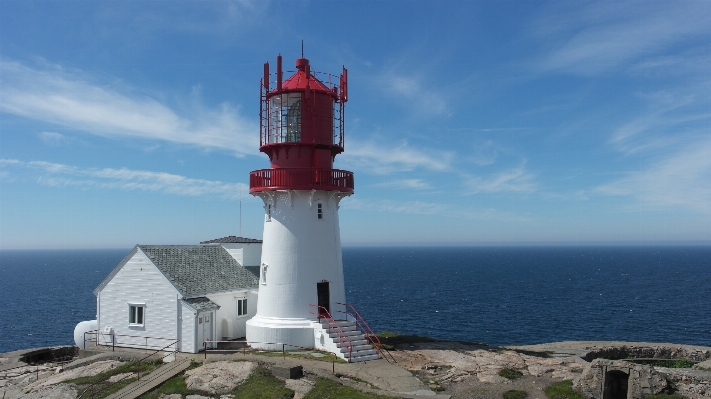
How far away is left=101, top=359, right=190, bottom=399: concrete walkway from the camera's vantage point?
2066 centimetres

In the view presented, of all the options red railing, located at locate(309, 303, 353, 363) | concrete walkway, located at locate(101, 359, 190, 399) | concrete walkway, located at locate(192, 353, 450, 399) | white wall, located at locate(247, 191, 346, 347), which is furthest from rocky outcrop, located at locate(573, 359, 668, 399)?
concrete walkway, located at locate(101, 359, 190, 399)

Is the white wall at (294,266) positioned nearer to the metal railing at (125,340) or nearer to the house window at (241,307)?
the house window at (241,307)

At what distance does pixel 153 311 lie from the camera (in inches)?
1093

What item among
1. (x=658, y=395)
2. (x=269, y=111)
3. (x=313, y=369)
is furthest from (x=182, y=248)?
(x=658, y=395)

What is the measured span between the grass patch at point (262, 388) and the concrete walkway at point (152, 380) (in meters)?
3.39

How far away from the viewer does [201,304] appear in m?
27.3

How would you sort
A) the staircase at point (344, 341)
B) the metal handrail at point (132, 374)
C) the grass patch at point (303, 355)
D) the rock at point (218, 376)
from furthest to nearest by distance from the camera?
the staircase at point (344, 341), the grass patch at point (303, 355), the metal handrail at point (132, 374), the rock at point (218, 376)

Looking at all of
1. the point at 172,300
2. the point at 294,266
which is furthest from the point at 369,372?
the point at 172,300

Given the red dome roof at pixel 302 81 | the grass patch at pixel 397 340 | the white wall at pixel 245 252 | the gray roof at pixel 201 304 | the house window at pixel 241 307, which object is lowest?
the grass patch at pixel 397 340

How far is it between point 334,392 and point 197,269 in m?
12.8

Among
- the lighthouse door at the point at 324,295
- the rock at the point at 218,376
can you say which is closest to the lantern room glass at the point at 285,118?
the lighthouse door at the point at 324,295

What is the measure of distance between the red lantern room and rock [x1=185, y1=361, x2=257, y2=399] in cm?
841

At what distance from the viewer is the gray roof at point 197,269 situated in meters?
28.1

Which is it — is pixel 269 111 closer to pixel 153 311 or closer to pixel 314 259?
pixel 314 259
